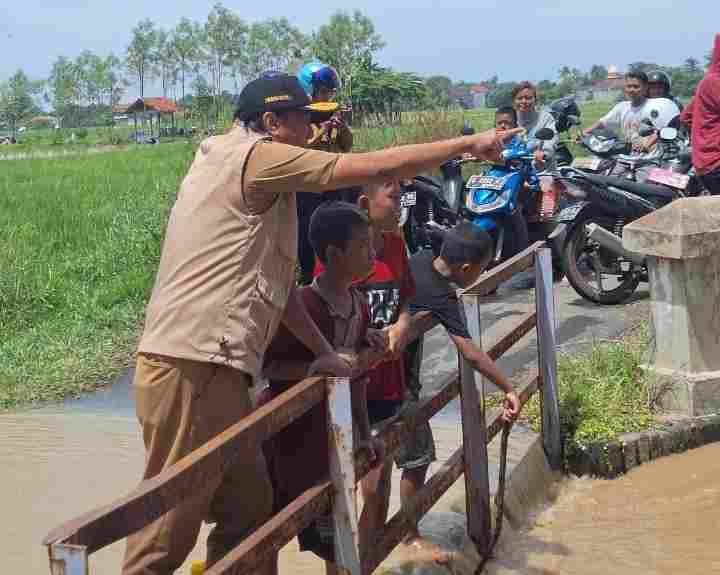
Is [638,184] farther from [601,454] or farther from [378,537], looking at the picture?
[378,537]

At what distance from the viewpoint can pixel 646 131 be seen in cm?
880

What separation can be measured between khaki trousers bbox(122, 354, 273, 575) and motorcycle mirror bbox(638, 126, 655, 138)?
669cm

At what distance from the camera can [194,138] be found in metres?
11.4

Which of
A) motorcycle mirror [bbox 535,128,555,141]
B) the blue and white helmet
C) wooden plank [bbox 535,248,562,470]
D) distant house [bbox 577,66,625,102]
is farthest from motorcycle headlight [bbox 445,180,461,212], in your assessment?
distant house [bbox 577,66,625,102]

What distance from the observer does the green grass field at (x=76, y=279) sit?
6.70 m

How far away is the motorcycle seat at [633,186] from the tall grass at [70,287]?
3474 millimetres

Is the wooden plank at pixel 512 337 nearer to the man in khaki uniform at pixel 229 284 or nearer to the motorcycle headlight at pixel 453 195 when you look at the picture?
the man in khaki uniform at pixel 229 284

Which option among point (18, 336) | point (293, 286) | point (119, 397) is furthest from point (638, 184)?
point (293, 286)

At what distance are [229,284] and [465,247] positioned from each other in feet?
3.85

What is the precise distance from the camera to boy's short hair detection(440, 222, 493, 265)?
11.9ft

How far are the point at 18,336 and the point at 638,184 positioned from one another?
466cm

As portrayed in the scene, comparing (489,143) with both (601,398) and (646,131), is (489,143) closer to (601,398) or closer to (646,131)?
(601,398)

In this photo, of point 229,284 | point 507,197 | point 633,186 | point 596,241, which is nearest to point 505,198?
point 507,197

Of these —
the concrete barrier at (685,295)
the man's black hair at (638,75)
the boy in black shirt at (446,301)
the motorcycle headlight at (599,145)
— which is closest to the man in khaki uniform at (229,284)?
the boy in black shirt at (446,301)
